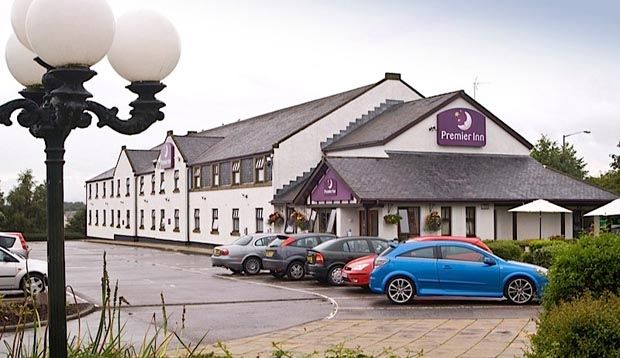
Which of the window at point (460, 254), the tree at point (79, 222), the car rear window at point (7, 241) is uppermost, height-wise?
the window at point (460, 254)

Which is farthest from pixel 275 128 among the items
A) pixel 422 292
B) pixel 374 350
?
pixel 374 350

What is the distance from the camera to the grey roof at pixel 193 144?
53513 mm

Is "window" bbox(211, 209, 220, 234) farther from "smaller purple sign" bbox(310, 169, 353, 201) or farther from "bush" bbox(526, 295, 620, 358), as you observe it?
"bush" bbox(526, 295, 620, 358)

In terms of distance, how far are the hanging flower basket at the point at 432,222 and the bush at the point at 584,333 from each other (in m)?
27.0

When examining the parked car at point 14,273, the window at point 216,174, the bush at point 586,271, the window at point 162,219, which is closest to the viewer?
the bush at point 586,271

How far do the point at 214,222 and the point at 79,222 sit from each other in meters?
41.2

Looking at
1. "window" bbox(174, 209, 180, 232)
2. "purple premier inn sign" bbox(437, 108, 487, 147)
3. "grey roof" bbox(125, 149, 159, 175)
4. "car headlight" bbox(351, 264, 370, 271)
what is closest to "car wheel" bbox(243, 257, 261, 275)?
"car headlight" bbox(351, 264, 370, 271)

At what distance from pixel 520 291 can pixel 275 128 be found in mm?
30762

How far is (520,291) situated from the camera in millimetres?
18203

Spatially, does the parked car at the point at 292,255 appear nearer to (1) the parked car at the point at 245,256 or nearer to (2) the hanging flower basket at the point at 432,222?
(1) the parked car at the point at 245,256

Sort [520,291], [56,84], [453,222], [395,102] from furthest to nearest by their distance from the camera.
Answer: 1. [395,102]
2. [453,222]
3. [520,291]
4. [56,84]

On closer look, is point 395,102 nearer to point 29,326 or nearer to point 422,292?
point 422,292

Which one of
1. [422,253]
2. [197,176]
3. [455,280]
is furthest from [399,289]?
[197,176]

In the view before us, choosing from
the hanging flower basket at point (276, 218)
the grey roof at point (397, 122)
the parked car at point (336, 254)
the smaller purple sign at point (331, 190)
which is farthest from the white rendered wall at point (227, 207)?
the parked car at point (336, 254)
